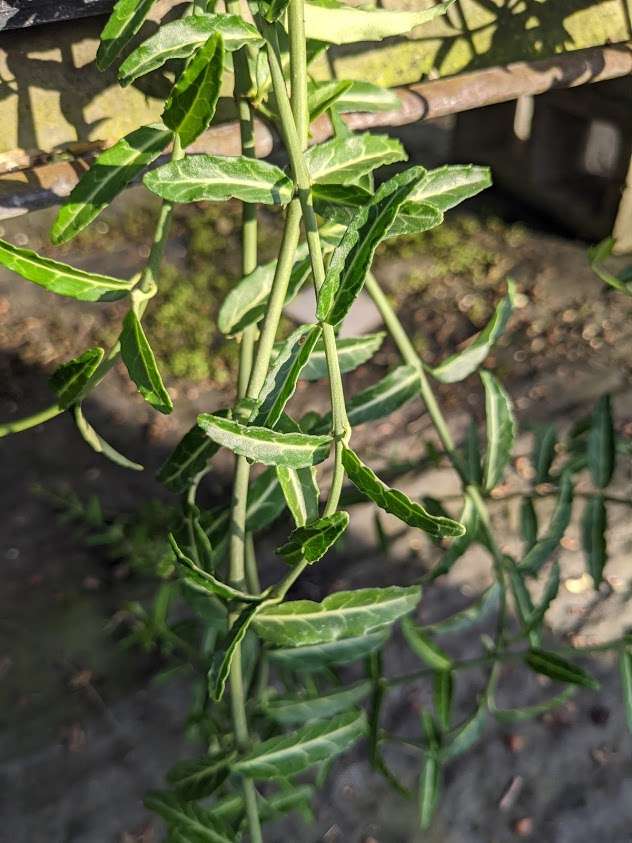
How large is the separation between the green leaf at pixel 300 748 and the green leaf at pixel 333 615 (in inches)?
4.8

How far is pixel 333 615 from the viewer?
0.59 meters

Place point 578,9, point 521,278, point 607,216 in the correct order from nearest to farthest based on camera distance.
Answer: point 578,9 → point 607,216 → point 521,278

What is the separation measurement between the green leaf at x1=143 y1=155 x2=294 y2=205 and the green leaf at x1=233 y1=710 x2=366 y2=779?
42 centimetres

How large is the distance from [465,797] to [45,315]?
2099 millimetres

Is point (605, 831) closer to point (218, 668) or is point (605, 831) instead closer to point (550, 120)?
point (218, 668)

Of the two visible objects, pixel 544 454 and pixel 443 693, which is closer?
pixel 443 693

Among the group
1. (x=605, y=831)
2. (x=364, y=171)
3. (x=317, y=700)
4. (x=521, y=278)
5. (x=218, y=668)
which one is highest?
(x=364, y=171)

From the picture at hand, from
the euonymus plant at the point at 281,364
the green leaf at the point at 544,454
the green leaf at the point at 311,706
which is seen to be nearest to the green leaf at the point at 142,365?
the euonymus plant at the point at 281,364

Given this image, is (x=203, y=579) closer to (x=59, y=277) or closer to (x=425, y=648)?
(x=59, y=277)

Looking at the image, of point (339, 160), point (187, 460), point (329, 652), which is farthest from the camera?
point (329, 652)

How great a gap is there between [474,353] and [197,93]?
406mm

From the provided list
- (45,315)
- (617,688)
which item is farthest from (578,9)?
(45,315)

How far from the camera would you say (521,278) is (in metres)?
2.85

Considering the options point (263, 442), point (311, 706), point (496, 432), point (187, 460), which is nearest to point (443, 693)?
point (311, 706)
